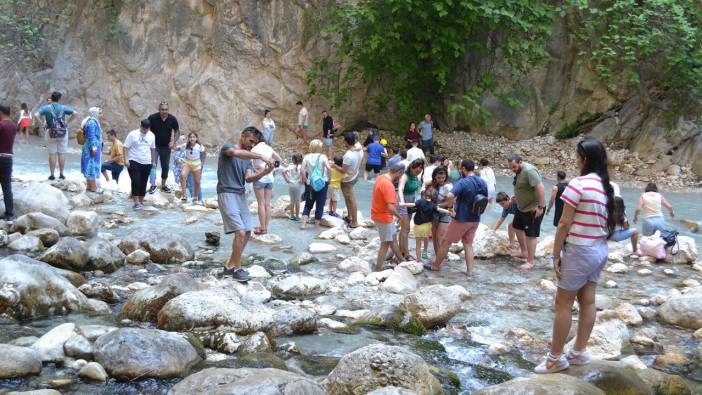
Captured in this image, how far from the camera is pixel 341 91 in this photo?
22.2 m

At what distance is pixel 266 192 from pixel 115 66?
46.0ft

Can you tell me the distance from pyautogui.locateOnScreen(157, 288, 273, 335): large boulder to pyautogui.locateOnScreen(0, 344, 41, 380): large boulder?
129 cm

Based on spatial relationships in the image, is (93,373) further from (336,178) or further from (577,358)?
(336,178)

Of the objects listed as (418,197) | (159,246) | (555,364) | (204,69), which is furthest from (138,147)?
(204,69)

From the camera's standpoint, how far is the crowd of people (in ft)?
15.7

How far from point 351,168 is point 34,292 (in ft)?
19.2

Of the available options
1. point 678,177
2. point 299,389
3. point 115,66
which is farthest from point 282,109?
point 299,389

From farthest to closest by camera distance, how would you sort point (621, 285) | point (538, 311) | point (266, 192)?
point (266, 192) → point (621, 285) → point (538, 311)

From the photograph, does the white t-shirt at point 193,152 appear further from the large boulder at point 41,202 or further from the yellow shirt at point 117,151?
the large boulder at point 41,202

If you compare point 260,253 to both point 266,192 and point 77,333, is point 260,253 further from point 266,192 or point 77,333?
point 77,333

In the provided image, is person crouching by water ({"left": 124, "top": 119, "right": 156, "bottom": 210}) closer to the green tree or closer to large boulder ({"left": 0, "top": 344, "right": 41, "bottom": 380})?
large boulder ({"left": 0, "top": 344, "right": 41, "bottom": 380})

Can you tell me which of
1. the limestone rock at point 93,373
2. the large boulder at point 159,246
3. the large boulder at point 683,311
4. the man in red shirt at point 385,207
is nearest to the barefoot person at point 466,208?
the man in red shirt at point 385,207

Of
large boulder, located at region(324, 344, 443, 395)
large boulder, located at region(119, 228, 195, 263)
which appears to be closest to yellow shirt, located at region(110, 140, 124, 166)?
large boulder, located at region(119, 228, 195, 263)

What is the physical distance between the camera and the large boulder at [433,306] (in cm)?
684
